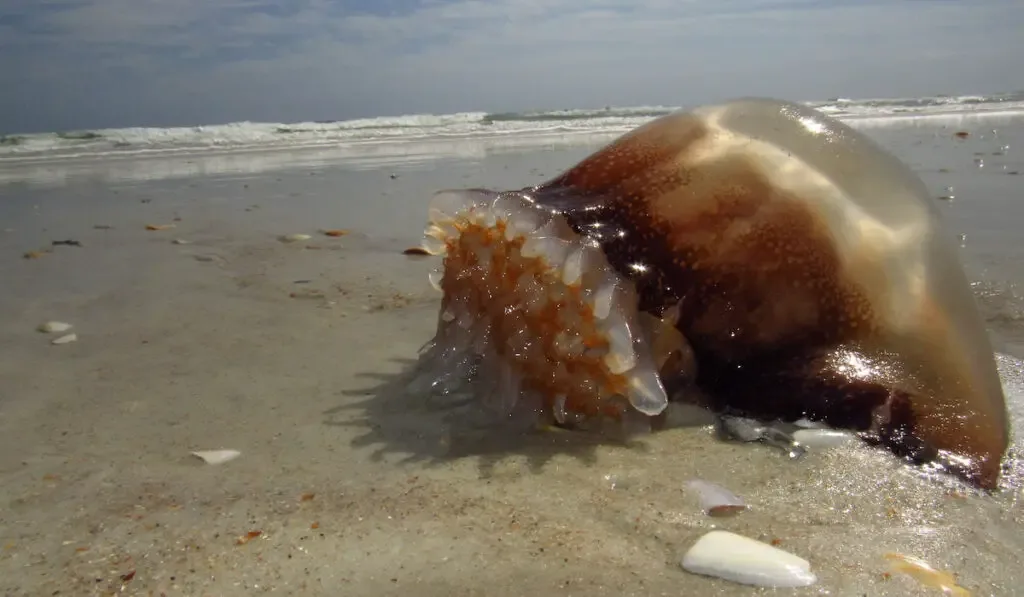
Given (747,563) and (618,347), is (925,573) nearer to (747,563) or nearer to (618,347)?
(747,563)

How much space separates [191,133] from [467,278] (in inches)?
785

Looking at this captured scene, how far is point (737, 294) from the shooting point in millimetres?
2217

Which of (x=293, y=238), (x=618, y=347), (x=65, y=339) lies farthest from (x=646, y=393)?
(x=293, y=238)

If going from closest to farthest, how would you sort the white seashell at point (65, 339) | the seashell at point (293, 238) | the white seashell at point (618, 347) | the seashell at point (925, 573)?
the seashell at point (925, 573) < the white seashell at point (618, 347) < the white seashell at point (65, 339) < the seashell at point (293, 238)

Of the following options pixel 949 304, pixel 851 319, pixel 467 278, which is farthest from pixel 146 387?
pixel 949 304

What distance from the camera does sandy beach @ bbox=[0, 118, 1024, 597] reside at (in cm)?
161

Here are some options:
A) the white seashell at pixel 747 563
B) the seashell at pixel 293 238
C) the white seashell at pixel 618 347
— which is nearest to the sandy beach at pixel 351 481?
the white seashell at pixel 747 563

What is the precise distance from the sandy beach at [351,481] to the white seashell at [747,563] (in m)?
0.02

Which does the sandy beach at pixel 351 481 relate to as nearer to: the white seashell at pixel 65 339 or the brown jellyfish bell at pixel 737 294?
the white seashell at pixel 65 339

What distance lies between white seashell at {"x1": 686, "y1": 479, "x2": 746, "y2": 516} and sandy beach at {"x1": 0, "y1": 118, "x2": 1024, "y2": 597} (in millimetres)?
31

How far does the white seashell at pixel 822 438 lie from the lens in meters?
2.09

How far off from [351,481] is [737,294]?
3.88 ft

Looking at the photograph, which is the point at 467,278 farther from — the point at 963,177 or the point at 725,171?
the point at 963,177

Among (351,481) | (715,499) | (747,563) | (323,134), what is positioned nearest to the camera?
(747,563)
